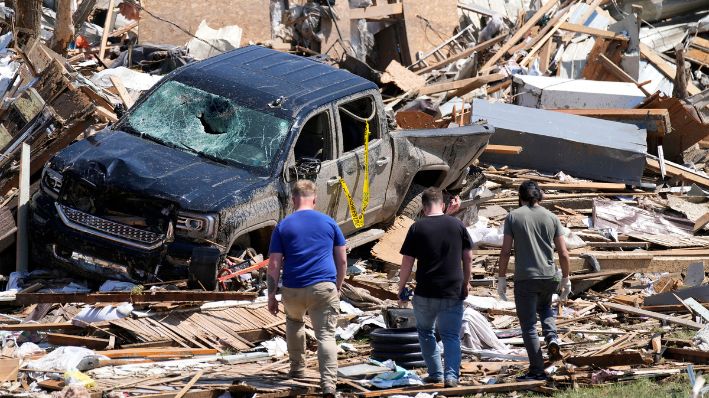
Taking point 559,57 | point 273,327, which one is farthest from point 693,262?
point 559,57

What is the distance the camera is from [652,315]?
11.2 m

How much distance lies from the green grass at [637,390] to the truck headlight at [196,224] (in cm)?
301

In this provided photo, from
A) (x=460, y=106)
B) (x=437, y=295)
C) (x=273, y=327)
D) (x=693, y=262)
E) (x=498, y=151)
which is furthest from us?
(x=460, y=106)

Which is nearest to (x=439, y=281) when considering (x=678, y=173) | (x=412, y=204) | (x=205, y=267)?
(x=205, y=267)

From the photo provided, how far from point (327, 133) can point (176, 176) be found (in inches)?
73.1

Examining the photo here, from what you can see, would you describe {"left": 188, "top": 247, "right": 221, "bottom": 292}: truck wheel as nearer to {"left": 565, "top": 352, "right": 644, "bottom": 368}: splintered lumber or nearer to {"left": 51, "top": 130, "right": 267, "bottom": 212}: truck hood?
{"left": 51, "top": 130, "right": 267, "bottom": 212}: truck hood

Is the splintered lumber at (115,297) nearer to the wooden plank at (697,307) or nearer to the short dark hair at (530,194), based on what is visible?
the short dark hair at (530,194)

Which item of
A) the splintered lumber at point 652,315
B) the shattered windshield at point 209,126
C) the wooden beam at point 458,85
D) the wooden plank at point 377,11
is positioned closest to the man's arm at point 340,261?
the shattered windshield at point 209,126

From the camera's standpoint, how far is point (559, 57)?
2269 cm

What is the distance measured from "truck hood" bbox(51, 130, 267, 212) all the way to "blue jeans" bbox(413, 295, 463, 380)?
7.62 feet

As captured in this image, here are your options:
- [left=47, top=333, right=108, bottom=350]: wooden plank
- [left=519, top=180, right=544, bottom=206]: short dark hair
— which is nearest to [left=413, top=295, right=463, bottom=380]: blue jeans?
[left=519, top=180, right=544, bottom=206]: short dark hair

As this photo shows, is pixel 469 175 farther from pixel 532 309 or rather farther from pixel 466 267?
pixel 466 267

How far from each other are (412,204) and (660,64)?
35.3 ft

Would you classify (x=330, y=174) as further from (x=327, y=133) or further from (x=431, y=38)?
(x=431, y=38)
